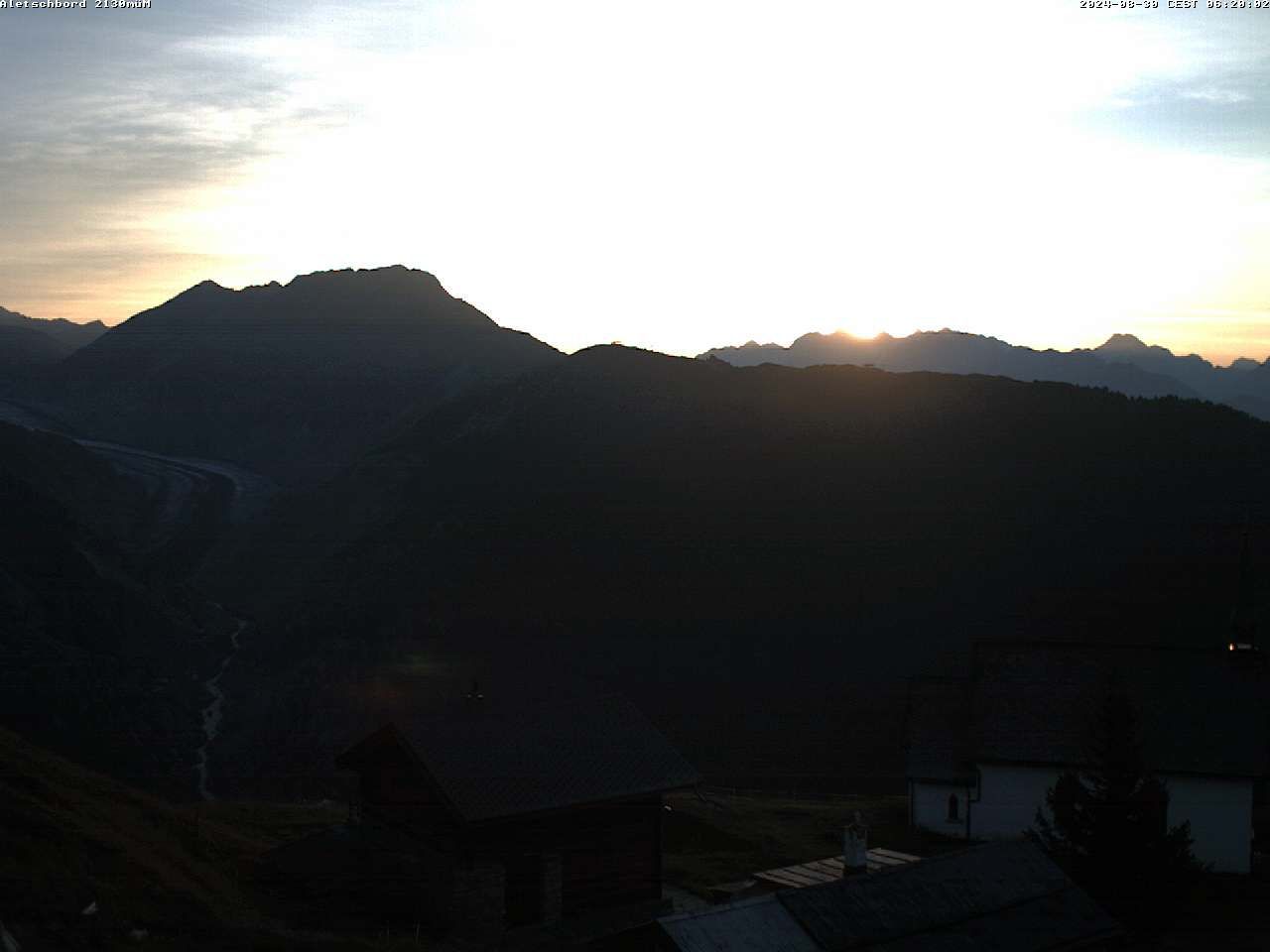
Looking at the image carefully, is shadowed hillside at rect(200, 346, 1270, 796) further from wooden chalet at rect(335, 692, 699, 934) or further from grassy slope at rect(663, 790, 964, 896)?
wooden chalet at rect(335, 692, 699, 934)

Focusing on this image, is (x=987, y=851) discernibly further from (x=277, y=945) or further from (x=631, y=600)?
(x=631, y=600)

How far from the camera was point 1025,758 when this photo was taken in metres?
36.6

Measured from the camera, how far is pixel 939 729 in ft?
131

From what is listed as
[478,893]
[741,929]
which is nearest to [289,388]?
[478,893]

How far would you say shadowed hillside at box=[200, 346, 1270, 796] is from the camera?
7762cm

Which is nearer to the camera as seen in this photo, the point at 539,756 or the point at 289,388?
the point at 539,756

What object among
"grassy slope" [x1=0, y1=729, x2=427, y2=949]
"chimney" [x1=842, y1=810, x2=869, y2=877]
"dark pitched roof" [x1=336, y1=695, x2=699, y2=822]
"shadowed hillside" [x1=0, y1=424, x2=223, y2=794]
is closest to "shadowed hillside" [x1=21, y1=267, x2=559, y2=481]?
"shadowed hillside" [x1=0, y1=424, x2=223, y2=794]

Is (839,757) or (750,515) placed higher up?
(750,515)

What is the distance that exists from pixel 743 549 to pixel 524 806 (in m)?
72.7

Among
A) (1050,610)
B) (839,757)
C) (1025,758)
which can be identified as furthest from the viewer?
(1050,610)

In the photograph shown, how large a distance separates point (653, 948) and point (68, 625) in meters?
63.4

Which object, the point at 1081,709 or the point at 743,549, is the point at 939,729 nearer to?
the point at 1081,709

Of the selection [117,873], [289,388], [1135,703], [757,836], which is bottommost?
[757,836]

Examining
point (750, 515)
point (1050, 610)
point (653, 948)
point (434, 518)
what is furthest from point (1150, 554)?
point (653, 948)
